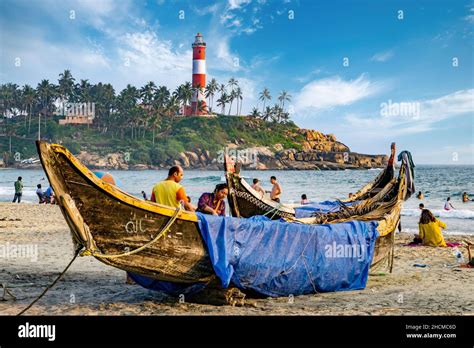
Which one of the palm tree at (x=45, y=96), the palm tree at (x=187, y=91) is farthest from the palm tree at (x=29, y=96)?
the palm tree at (x=187, y=91)

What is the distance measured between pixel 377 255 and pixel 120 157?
85.2 metres

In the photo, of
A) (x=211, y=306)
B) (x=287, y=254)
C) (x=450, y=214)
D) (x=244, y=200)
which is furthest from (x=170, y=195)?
(x=450, y=214)

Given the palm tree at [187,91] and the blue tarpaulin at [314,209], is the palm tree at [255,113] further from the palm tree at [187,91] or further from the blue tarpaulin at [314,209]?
the blue tarpaulin at [314,209]

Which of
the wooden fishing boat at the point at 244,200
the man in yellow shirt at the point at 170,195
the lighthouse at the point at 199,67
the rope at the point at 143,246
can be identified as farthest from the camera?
the lighthouse at the point at 199,67

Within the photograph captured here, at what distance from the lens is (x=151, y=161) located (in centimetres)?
9050

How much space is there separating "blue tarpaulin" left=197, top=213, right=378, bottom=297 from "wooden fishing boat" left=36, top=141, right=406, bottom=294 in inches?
10.1

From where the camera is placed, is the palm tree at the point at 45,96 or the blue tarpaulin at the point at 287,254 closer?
the blue tarpaulin at the point at 287,254

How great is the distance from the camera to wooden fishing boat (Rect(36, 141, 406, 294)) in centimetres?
551

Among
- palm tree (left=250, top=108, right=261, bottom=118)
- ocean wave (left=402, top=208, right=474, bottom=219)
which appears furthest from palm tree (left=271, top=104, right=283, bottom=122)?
ocean wave (left=402, top=208, right=474, bottom=219)

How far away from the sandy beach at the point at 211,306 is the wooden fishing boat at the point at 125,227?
29.9 inches

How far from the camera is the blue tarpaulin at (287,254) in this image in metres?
6.26

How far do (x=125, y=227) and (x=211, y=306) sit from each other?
176 cm
